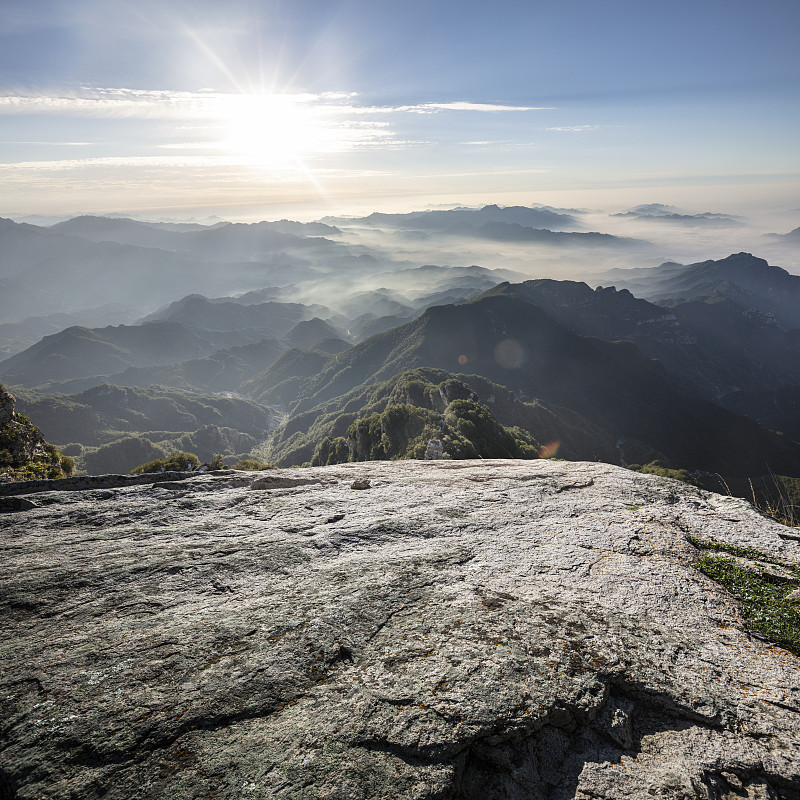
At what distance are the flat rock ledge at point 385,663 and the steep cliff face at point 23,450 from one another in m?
27.3

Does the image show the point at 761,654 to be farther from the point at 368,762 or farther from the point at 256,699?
the point at 256,699

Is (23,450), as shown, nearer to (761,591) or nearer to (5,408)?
(5,408)

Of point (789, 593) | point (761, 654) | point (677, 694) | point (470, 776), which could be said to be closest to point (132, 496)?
point (470, 776)

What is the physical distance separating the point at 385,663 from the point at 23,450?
4401 cm

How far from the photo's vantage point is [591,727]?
7.29 metres

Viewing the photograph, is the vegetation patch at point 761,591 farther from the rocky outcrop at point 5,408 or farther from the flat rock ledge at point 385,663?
the rocky outcrop at point 5,408

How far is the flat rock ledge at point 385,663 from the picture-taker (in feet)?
20.4

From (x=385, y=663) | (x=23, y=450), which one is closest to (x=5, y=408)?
(x=23, y=450)

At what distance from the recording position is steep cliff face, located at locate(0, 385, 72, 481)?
109 ft

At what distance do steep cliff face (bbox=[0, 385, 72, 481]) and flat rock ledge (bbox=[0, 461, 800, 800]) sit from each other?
89.5 ft

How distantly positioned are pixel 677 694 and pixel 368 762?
5951mm

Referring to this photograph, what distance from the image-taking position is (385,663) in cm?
791

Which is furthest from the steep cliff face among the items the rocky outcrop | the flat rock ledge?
the flat rock ledge

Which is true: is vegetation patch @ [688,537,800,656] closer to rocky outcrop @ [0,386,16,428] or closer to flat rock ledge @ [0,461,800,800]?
flat rock ledge @ [0,461,800,800]
